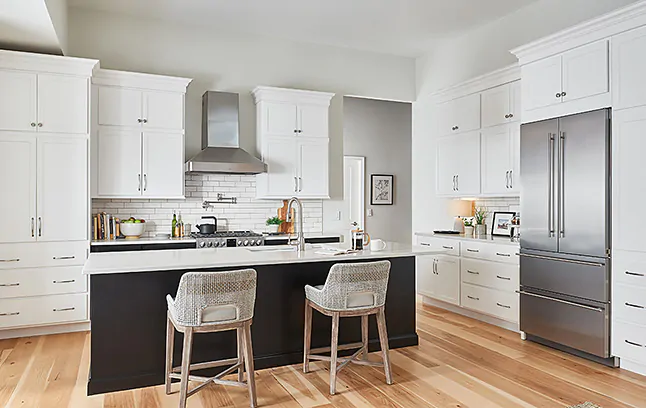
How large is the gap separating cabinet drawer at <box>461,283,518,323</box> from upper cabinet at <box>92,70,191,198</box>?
10.4ft

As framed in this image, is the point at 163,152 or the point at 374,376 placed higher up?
the point at 163,152

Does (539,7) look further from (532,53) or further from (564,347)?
(564,347)

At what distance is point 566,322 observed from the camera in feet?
12.9

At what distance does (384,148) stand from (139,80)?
4.30 m

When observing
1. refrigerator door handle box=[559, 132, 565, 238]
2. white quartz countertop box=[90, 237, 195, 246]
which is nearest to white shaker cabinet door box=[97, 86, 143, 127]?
white quartz countertop box=[90, 237, 195, 246]

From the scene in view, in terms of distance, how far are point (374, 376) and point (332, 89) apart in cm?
385

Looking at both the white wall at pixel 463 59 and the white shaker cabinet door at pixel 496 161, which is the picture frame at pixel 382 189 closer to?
the white wall at pixel 463 59

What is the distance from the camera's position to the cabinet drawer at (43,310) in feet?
14.3

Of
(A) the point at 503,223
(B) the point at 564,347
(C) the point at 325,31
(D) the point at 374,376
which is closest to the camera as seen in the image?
(D) the point at 374,376

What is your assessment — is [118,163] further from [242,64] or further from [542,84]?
[542,84]

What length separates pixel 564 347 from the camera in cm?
403

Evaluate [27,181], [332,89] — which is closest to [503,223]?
[332,89]

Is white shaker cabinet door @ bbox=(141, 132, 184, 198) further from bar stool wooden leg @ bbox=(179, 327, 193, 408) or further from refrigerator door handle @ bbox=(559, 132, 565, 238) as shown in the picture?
refrigerator door handle @ bbox=(559, 132, 565, 238)

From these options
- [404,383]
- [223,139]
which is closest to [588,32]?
[404,383]
